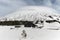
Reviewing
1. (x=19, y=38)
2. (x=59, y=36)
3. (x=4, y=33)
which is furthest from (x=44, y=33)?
(x=4, y=33)

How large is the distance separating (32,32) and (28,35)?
0.32 meters

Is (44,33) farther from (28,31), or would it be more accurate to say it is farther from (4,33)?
(4,33)

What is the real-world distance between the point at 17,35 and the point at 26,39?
24.6 inches

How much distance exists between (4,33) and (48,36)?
2.82 meters

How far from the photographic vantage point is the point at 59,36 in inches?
306

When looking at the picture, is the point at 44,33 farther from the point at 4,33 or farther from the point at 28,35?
the point at 4,33

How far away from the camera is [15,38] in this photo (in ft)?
25.5

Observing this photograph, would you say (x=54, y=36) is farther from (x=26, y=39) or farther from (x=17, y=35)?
(x=17, y=35)

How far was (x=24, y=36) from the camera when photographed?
308 inches

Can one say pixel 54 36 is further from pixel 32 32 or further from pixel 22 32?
pixel 22 32

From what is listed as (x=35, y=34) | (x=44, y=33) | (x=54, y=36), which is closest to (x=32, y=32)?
(x=35, y=34)

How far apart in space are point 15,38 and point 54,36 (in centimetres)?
242

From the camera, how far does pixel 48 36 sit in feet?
25.5

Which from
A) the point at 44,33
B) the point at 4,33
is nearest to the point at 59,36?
the point at 44,33
